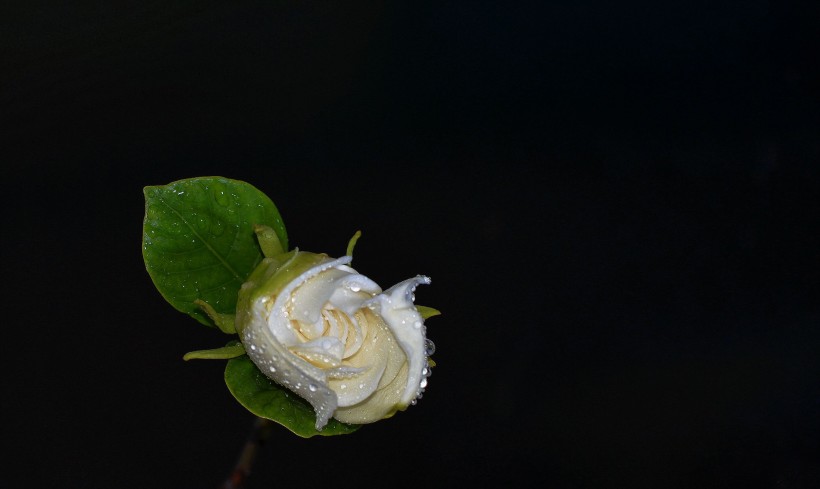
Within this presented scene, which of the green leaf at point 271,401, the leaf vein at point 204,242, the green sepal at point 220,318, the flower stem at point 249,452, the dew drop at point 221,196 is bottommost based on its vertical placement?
the flower stem at point 249,452

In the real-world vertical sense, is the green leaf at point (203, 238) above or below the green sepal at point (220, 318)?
above

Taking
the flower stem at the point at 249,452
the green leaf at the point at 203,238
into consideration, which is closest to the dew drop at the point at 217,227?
the green leaf at the point at 203,238

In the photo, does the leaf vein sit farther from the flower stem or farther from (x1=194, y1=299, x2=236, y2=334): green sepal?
the flower stem

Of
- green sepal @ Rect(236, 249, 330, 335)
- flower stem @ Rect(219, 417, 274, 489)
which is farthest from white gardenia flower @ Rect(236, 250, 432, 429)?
flower stem @ Rect(219, 417, 274, 489)

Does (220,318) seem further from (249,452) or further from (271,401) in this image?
(249,452)

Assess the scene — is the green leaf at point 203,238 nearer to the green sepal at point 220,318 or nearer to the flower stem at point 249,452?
the green sepal at point 220,318

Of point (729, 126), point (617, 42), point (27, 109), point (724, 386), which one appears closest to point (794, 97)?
point (729, 126)

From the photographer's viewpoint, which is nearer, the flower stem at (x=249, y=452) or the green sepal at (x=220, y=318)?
the green sepal at (x=220, y=318)
